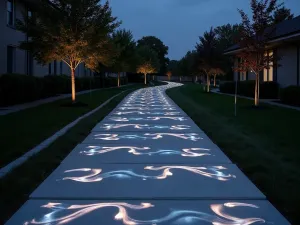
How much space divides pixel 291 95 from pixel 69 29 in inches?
432

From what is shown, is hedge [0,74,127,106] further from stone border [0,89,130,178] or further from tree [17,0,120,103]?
stone border [0,89,130,178]

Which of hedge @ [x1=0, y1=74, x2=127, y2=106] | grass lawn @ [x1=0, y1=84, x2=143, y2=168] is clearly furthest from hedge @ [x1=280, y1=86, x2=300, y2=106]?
hedge @ [x1=0, y1=74, x2=127, y2=106]

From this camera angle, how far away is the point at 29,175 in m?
5.76

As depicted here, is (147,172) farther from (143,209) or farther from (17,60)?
(17,60)

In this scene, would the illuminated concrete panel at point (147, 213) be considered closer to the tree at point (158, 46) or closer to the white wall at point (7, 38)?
the white wall at point (7, 38)

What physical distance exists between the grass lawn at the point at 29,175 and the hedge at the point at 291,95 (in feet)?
41.5

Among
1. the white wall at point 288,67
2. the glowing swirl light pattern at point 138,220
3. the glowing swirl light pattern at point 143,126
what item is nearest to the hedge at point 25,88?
the glowing swirl light pattern at point 143,126

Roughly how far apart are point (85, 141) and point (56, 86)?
17841mm

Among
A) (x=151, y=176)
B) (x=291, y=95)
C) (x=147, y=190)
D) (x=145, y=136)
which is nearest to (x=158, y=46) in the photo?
(x=291, y=95)

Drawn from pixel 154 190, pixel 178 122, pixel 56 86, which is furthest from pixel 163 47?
pixel 154 190

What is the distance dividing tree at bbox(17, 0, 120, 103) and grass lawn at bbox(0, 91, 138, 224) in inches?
369

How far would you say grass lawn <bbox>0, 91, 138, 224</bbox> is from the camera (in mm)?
4555

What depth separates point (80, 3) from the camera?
58.5 ft

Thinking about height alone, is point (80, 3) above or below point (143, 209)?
above
